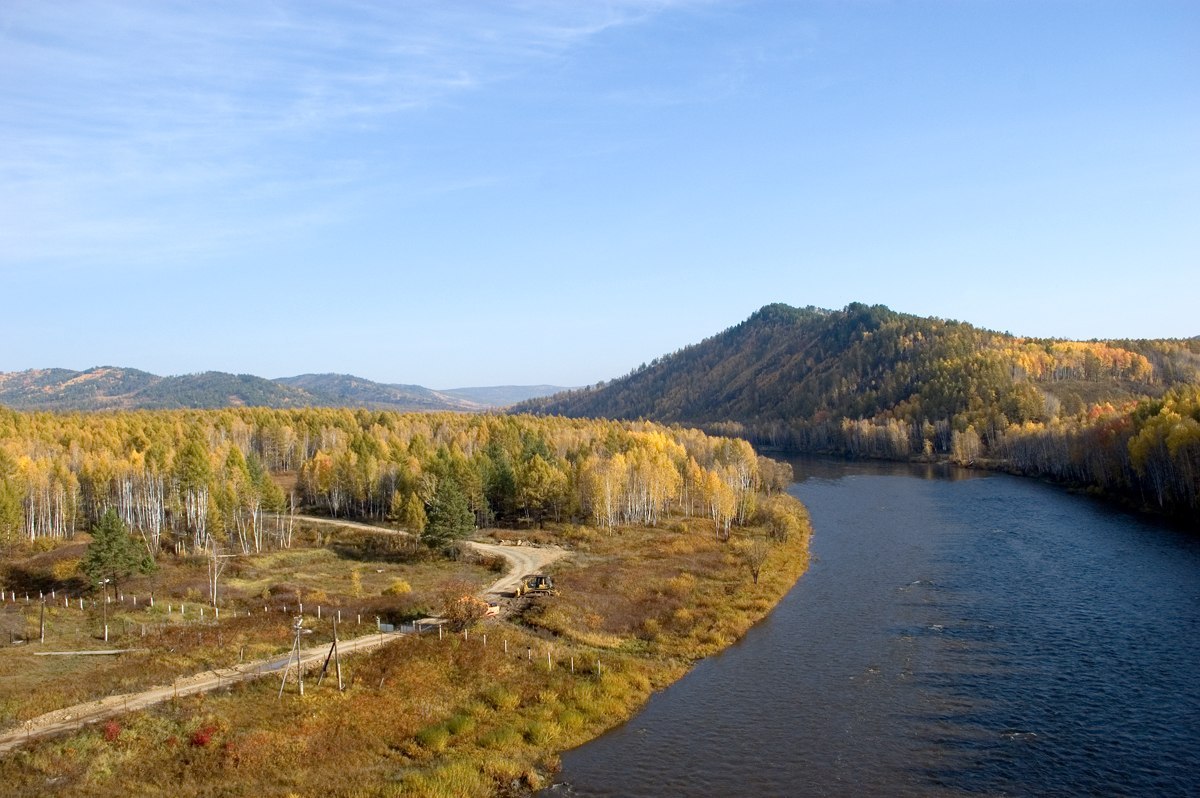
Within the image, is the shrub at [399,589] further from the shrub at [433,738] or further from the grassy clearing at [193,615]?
the shrub at [433,738]

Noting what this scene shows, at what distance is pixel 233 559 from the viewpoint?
84.9m

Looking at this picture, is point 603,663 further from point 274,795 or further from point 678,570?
point 678,570

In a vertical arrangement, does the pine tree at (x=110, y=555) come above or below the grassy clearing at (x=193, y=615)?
above

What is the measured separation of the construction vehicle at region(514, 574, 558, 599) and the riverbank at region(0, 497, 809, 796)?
133 centimetres

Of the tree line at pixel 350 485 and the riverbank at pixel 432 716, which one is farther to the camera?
the tree line at pixel 350 485

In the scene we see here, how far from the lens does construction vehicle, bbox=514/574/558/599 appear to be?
67569 mm

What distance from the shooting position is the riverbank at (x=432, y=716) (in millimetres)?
34031

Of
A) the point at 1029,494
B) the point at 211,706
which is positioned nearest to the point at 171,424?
the point at 211,706

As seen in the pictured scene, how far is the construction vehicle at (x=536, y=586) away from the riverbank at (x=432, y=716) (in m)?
1.33

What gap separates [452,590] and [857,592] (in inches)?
1372

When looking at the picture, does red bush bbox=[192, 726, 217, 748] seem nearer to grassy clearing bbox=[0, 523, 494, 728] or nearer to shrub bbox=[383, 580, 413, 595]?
grassy clearing bbox=[0, 523, 494, 728]

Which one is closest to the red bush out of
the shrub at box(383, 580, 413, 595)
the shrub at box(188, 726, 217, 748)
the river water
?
the shrub at box(188, 726, 217, 748)

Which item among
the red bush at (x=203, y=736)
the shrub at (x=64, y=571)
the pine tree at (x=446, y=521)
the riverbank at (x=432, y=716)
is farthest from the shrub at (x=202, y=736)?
the pine tree at (x=446, y=521)

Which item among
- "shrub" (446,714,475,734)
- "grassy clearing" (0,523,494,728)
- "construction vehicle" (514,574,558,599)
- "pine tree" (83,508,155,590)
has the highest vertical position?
"pine tree" (83,508,155,590)
